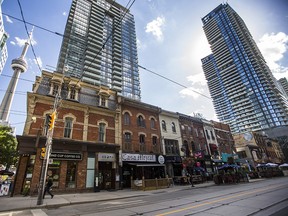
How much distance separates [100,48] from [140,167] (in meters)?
76.6

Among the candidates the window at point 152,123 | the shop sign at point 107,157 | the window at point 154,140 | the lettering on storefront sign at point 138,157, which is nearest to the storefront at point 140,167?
the lettering on storefront sign at point 138,157

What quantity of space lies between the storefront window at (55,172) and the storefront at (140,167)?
277 inches

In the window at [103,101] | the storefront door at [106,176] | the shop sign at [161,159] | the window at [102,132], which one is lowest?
the storefront door at [106,176]

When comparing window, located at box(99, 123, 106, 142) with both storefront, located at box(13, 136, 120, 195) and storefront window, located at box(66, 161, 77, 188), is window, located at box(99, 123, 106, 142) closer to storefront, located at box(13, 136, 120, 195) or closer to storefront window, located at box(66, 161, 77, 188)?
storefront, located at box(13, 136, 120, 195)

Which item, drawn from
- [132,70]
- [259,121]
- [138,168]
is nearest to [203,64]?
[259,121]

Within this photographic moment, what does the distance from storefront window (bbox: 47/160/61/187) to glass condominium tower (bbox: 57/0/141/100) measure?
184ft

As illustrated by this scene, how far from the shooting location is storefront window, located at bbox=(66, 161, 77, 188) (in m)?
16.1

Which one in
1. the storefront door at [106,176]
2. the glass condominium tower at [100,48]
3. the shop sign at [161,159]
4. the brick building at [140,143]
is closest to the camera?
the storefront door at [106,176]

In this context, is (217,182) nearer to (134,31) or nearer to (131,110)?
(131,110)

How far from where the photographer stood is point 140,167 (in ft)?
71.4

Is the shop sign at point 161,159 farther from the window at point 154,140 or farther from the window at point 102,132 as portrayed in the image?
the window at point 102,132

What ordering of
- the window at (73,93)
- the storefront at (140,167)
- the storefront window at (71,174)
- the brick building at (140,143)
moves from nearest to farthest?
the storefront window at (71,174), the window at (73,93), the storefront at (140,167), the brick building at (140,143)

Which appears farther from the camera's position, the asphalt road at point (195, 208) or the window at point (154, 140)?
the window at point (154, 140)

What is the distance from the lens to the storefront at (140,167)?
20.0 metres
